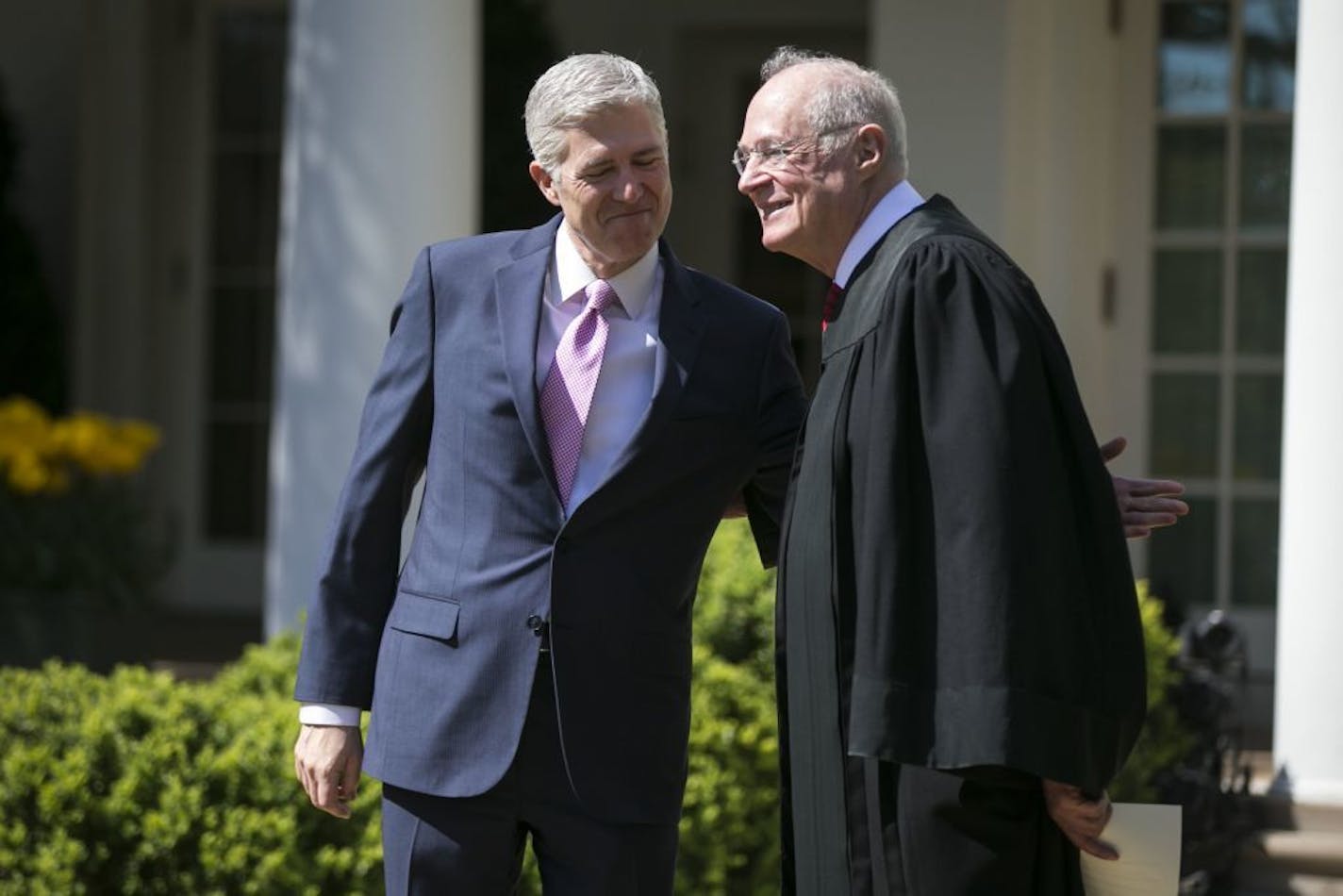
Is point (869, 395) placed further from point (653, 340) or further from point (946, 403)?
point (653, 340)

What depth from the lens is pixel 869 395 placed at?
251 cm

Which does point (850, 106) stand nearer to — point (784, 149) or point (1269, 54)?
point (784, 149)

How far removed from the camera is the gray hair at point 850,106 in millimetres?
2635

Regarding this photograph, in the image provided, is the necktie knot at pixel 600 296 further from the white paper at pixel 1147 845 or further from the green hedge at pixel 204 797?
the green hedge at pixel 204 797

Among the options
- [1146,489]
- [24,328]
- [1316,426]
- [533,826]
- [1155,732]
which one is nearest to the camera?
[1146,489]

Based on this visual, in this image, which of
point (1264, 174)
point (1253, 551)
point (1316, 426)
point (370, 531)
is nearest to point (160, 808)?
point (370, 531)

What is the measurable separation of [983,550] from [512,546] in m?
0.78

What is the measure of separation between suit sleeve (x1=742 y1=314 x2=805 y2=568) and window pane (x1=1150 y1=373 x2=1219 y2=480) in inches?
185

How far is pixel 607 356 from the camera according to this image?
290cm

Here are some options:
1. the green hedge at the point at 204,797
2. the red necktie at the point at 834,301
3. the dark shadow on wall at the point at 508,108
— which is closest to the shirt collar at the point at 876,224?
the red necktie at the point at 834,301

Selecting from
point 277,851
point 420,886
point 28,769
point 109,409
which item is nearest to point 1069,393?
point 420,886

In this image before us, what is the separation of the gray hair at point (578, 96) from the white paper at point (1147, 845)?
1169 millimetres

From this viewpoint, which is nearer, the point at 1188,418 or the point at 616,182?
the point at 616,182

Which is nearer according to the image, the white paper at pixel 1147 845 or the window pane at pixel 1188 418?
the white paper at pixel 1147 845
